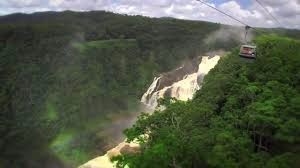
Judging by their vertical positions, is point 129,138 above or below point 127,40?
below

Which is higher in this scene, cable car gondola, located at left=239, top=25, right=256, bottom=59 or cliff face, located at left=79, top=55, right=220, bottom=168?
cable car gondola, located at left=239, top=25, right=256, bottom=59

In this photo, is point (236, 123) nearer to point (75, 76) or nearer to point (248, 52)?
point (248, 52)

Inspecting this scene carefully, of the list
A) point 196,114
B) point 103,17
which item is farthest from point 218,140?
point 103,17

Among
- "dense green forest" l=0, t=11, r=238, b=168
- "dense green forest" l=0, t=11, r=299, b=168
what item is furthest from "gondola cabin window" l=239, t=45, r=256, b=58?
"dense green forest" l=0, t=11, r=238, b=168

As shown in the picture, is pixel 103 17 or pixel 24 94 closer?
pixel 24 94

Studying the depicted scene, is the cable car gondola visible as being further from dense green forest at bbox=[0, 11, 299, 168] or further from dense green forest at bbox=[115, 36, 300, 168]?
dense green forest at bbox=[0, 11, 299, 168]

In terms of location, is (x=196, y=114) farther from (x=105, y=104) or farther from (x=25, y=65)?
(x=25, y=65)
